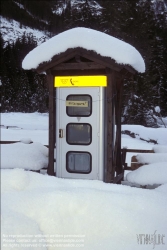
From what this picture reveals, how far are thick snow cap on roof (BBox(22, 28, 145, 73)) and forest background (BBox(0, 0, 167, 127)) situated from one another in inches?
603

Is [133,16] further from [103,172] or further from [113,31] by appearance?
[103,172]

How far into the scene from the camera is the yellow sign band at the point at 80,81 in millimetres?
5516

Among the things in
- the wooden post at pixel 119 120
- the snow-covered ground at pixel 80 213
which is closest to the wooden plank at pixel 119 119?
the wooden post at pixel 119 120

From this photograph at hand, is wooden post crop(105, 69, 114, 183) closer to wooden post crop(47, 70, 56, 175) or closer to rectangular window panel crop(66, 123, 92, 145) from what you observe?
rectangular window panel crop(66, 123, 92, 145)

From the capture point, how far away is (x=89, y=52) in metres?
5.35

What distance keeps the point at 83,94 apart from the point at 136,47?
20.8 metres

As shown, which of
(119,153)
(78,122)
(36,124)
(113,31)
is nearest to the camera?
(78,122)

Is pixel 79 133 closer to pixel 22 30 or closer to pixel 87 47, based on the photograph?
pixel 87 47

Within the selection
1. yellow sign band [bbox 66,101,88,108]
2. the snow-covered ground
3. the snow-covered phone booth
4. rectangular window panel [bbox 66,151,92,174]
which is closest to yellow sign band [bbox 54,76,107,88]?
the snow-covered phone booth

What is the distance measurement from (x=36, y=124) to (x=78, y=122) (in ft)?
54.0

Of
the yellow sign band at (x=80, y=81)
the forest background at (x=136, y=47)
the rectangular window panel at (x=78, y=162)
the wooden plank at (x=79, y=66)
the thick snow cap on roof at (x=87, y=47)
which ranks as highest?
the forest background at (x=136, y=47)

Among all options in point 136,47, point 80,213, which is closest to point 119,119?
point 80,213

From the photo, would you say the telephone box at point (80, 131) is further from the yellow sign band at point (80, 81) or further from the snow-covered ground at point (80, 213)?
the snow-covered ground at point (80, 213)

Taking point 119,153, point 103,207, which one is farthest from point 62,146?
point 103,207
